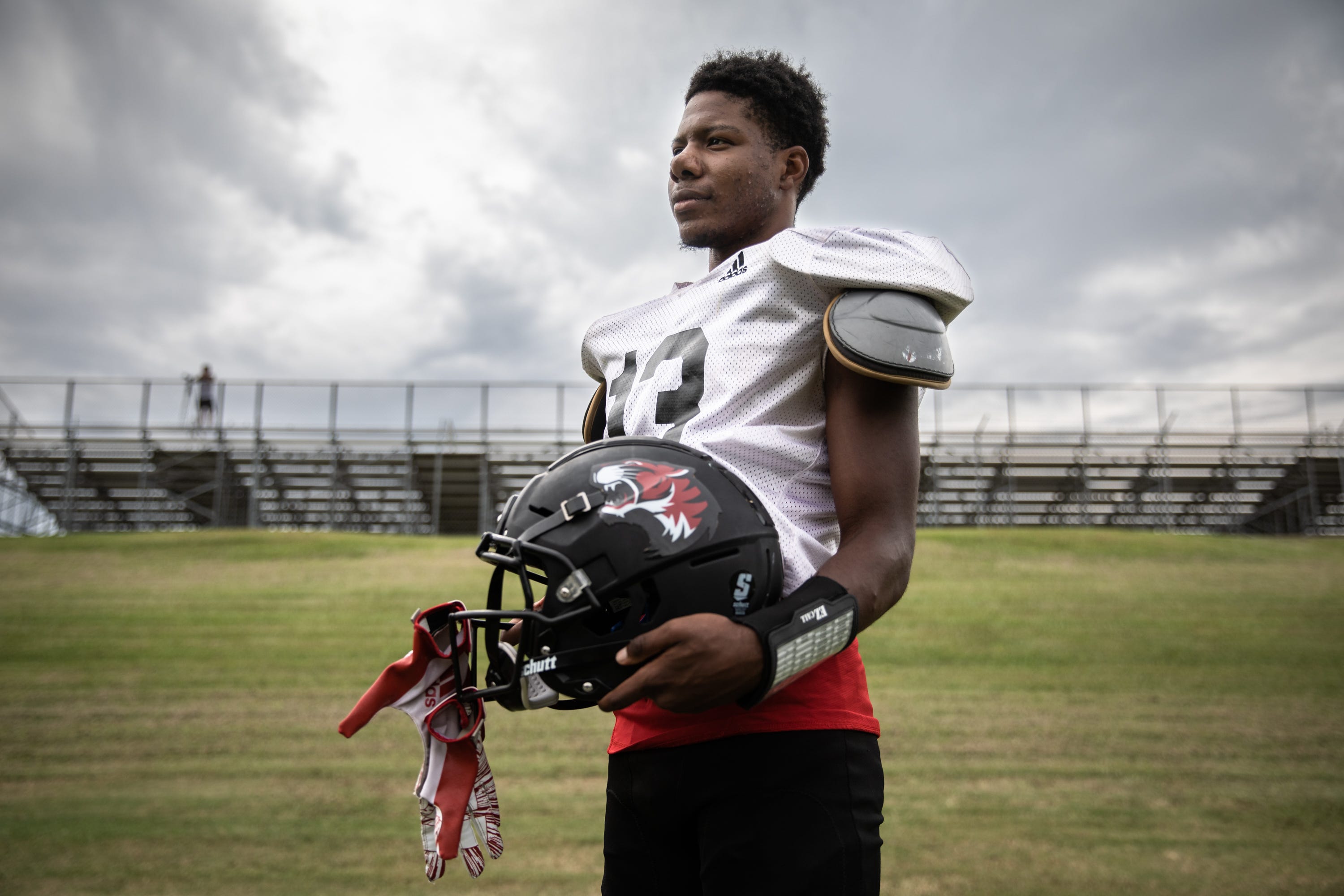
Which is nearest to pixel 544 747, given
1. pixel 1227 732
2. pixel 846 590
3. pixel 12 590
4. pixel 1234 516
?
pixel 1227 732

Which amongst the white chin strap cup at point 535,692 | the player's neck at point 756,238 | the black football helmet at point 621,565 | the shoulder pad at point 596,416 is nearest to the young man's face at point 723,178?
the player's neck at point 756,238

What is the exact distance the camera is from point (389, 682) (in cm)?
131

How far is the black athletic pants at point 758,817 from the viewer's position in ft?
3.92

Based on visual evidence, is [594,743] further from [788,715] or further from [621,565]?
[621,565]

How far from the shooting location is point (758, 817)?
1228 millimetres

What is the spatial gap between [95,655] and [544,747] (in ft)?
17.0

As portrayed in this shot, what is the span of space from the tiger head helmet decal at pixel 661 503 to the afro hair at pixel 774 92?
782mm

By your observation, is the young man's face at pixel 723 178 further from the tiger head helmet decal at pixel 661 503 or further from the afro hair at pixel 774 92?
the tiger head helmet decal at pixel 661 503

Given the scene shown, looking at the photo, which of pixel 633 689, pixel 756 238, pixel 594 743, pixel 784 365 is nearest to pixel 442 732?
pixel 633 689

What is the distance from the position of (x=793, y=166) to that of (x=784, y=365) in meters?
0.53

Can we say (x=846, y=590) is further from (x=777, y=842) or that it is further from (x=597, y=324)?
(x=597, y=324)

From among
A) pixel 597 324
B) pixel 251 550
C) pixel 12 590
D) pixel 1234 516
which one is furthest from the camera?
pixel 1234 516

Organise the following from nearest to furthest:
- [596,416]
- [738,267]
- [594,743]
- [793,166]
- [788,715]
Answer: [788,715], [738,267], [793,166], [596,416], [594,743]

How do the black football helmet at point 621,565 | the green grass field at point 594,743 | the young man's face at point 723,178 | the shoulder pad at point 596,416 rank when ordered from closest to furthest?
the black football helmet at point 621,565
the young man's face at point 723,178
the shoulder pad at point 596,416
the green grass field at point 594,743
